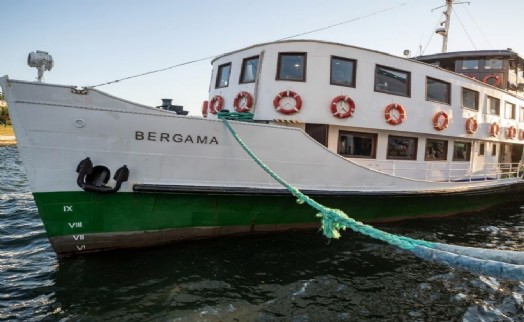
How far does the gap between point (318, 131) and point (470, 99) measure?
6.05m

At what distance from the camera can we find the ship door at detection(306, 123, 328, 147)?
7.84 meters

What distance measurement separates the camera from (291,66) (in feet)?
25.8

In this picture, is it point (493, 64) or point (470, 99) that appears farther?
point (493, 64)

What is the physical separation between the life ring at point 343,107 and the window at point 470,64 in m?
8.41

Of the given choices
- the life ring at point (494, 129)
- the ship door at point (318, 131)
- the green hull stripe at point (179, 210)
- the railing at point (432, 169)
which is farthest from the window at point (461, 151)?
the ship door at point (318, 131)

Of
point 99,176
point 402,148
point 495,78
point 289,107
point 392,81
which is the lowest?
point 99,176

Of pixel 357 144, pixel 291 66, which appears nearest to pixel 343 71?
pixel 291 66

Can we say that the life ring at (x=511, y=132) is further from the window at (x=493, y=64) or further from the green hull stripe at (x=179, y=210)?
the green hull stripe at (x=179, y=210)

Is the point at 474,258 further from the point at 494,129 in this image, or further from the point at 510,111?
the point at 510,111

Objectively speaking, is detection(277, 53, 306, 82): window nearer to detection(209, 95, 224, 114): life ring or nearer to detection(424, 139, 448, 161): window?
detection(209, 95, 224, 114): life ring

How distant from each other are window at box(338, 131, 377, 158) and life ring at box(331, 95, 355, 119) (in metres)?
0.52

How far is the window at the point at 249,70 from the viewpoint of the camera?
27.0 feet

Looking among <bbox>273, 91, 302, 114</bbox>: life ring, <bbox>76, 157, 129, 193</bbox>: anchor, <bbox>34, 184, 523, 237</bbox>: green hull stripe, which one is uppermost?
<bbox>273, 91, 302, 114</bbox>: life ring

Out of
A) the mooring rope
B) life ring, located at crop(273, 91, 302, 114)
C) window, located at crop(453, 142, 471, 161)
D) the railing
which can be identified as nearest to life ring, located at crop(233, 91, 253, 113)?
life ring, located at crop(273, 91, 302, 114)
